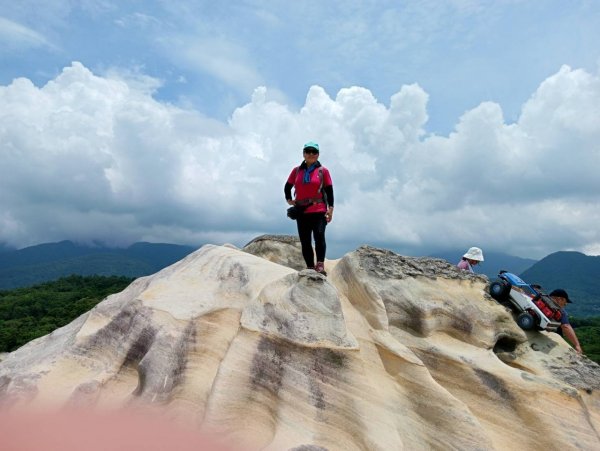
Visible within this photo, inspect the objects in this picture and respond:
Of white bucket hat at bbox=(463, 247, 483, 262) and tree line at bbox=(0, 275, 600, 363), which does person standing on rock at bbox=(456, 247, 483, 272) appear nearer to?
white bucket hat at bbox=(463, 247, 483, 262)

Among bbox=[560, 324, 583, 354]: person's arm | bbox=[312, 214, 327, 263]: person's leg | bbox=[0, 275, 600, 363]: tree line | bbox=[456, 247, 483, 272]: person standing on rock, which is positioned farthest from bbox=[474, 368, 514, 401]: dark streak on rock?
bbox=[0, 275, 600, 363]: tree line

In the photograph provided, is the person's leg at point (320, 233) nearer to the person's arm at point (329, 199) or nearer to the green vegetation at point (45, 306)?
the person's arm at point (329, 199)

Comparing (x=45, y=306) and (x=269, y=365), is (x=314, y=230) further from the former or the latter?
(x=45, y=306)

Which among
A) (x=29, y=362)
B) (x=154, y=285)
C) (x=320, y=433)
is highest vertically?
(x=154, y=285)

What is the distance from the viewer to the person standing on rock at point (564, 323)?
9.14 metres

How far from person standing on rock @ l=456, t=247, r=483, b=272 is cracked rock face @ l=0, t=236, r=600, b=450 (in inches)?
69.0

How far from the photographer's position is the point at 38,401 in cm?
664

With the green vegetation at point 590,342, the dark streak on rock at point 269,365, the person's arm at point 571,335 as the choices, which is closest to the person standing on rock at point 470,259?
the person's arm at point 571,335

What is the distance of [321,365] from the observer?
6625 millimetres

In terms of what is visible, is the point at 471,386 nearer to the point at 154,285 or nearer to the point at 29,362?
the point at 154,285

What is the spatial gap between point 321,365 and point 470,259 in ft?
19.6

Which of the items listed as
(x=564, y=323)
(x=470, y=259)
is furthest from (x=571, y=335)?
(x=470, y=259)

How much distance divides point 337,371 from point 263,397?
1.10m

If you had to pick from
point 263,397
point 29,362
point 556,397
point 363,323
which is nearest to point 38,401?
point 29,362
